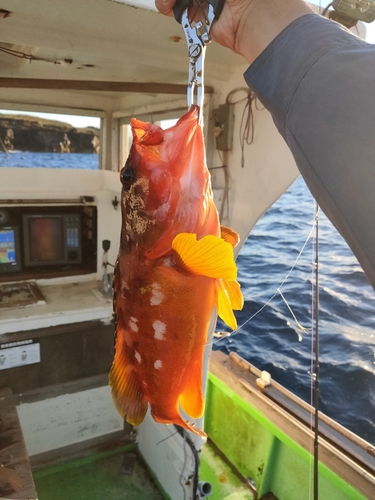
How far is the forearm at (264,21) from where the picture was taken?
0.92 metres

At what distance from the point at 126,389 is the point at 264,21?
47.3 inches

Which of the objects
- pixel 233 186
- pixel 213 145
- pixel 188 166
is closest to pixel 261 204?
pixel 233 186

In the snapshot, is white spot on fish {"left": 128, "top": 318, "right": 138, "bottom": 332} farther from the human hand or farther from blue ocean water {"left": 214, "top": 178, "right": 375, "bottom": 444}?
blue ocean water {"left": 214, "top": 178, "right": 375, "bottom": 444}

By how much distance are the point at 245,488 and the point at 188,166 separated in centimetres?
356

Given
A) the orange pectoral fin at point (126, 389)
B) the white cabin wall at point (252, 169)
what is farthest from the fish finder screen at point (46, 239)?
the orange pectoral fin at point (126, 389)

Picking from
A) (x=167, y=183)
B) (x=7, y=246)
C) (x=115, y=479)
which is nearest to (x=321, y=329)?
(x=115, y=479)

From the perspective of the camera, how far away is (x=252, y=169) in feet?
12.2

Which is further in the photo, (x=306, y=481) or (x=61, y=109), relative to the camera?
(x=61, y=109)

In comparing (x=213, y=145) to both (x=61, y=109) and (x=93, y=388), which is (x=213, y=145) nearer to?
(x=93, y=388)

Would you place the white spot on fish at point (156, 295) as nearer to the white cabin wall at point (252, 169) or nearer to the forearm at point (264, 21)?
the forearm at point (264, 21)

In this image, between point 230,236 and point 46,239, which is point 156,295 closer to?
point 230,236

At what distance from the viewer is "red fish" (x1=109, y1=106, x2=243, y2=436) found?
122cm

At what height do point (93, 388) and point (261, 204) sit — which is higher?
point (261, 204)

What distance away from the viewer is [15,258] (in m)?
4.43
